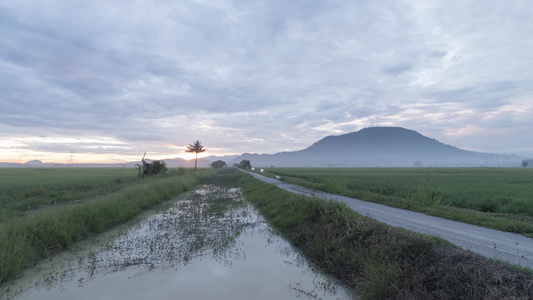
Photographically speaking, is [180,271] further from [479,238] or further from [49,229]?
[479,238]

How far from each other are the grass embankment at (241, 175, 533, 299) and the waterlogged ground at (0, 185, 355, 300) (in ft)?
2.13

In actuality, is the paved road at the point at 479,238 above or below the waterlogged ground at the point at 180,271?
above

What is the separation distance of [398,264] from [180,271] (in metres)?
5.40

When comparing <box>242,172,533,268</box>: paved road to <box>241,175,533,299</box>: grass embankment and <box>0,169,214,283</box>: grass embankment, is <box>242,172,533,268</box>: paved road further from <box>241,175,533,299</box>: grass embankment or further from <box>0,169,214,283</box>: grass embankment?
<box>0,169,214,283</box>: grass embankment

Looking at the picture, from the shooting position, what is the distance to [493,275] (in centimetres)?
452

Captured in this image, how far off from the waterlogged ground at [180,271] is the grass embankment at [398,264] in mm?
649

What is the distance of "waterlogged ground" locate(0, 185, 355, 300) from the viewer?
19.5ft

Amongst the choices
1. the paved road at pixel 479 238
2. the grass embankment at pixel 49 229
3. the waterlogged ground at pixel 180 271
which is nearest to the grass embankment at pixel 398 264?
the waterlogged ground at pixel 180 271

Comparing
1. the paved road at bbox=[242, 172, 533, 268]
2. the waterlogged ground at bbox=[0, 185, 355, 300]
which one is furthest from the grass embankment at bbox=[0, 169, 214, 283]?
the paved road at bbox=[242, 172, 533, 268]

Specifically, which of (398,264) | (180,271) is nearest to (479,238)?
(398,264)

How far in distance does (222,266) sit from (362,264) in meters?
3.76

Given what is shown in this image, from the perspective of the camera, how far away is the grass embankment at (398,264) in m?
4.50

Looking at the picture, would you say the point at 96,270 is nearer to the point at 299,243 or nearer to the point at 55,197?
the point at 299,243

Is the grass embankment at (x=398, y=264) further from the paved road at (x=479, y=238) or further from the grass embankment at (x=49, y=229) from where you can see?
the grass embankment at (x=49, y=229)
